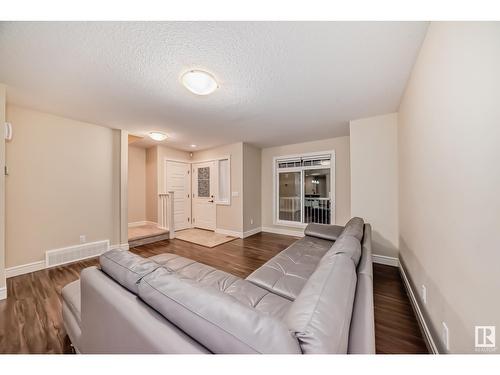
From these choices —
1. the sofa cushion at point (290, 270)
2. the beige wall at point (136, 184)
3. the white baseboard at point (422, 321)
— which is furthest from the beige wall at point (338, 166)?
the beige wall at point (136, 184)

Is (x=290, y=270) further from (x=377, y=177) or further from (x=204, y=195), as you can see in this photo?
(x=204, y=195)

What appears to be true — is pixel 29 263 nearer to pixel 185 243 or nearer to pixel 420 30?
pixel 185 243

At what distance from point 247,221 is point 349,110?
127 inches

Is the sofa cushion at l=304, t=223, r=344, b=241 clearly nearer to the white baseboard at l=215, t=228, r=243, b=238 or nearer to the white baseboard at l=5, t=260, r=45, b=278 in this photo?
the white baseboard at l=215, t=228, r=243, b=238

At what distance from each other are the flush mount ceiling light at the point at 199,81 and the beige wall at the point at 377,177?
2.46 metres

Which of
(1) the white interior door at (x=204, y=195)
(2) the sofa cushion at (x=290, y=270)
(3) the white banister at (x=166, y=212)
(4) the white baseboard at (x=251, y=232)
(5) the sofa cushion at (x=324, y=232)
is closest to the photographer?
(2) the sofa cushion at (x=290, y=270)

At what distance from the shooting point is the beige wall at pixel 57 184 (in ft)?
8.25

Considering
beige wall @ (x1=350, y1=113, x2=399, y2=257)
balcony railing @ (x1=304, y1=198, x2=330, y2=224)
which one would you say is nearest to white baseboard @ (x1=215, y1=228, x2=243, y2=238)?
balcony railing @ (x1=304, y1=198, x2=330, y2=224)

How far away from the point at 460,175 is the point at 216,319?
4.56ft

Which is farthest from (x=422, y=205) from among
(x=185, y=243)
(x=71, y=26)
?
(x=185, y=243)

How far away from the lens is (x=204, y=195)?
17.5 feet

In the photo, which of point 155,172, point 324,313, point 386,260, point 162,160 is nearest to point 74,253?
point 155,172

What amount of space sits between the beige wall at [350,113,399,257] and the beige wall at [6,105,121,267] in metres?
4.48

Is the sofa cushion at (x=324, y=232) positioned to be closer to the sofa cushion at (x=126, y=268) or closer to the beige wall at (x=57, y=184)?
the sofa cushion at (x=126, y=268)
